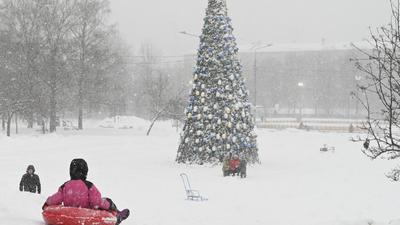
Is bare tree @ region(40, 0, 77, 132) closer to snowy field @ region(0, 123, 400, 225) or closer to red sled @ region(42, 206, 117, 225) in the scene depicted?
snowy field @ region(0, 123, 400, 225)

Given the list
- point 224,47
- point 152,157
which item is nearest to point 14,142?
point 152,157

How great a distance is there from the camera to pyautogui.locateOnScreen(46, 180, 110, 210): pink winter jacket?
7031 mm

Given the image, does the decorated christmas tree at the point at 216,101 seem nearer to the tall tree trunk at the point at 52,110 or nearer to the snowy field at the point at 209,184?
the snowy field at the point at 209,184

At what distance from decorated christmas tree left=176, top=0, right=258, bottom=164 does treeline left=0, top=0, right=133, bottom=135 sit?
1844 cm

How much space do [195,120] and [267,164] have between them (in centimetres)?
485

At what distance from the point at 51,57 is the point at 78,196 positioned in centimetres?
3891

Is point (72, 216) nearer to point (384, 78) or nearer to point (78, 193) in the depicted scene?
point (78, 193)

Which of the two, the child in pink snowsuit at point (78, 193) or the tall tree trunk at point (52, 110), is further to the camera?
the tall tree trunk at point (52, 110)

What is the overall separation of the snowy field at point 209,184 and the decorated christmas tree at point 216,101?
1077mm

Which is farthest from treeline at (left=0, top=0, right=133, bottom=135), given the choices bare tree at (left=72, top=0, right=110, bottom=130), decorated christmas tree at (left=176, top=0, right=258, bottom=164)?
decorated christmas tree at (left=176, top=0, right=258, bottom=164)

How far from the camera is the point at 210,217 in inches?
557

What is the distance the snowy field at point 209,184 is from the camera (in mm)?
13984

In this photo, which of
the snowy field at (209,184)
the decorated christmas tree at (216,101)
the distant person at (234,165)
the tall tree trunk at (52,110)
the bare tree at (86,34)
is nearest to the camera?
the snowy field at (209,184)

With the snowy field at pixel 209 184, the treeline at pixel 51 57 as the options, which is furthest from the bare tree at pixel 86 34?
the snowy field at pixel 209 184
